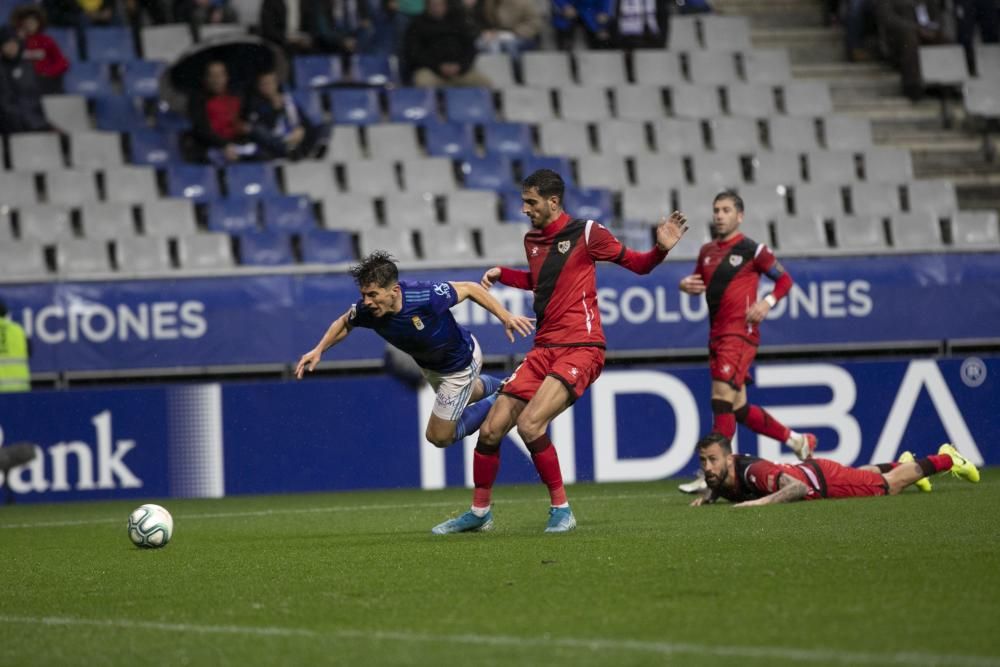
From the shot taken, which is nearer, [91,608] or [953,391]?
[91,608]

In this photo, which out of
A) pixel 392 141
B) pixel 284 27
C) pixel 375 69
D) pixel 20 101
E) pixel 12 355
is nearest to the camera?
pixel 12 355

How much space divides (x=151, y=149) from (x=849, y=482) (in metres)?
9.77

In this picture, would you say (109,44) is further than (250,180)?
Yes

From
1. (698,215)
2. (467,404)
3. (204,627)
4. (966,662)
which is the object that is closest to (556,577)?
(204,627)

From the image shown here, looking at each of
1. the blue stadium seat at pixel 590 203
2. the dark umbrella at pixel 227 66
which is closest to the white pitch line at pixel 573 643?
the blue stadium seat at pixel 590 203

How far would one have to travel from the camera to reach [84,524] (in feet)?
40.5

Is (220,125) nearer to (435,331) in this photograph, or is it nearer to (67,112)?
(67,112)

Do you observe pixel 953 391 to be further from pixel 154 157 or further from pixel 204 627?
pixel 204 627

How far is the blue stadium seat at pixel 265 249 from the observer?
658 inches

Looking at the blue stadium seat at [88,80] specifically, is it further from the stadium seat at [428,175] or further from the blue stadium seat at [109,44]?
the stadium seat at [428,175]

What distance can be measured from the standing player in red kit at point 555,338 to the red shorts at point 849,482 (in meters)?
2.31

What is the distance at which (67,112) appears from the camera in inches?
727

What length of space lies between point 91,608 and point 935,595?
11.4 feet

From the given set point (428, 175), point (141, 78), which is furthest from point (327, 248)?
point (141, 78)
